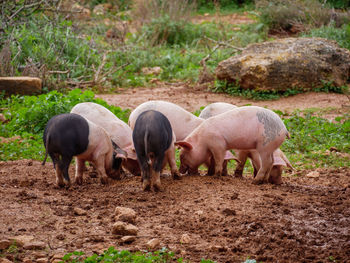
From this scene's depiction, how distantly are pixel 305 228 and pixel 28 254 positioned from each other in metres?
2.38

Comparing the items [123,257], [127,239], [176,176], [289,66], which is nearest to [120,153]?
[176,176]

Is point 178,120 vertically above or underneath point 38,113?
above

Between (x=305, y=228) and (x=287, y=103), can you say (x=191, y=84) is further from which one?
(x=305, y=228)

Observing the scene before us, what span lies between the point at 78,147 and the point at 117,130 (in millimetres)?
1091

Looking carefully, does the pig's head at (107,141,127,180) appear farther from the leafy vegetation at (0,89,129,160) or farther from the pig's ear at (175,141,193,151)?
the leafy vegetation at (0,89,129,160)

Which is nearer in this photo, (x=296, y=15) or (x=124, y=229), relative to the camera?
(x=124, y=229)

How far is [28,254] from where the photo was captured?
395 cm

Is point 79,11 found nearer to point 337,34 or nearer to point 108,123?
point 337,34

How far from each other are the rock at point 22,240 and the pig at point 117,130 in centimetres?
270

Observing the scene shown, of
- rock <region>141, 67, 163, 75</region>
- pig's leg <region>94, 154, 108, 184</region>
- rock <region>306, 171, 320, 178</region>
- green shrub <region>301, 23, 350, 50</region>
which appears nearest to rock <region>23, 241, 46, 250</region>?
pig's leg <region>94, 154, 108, 184</region>

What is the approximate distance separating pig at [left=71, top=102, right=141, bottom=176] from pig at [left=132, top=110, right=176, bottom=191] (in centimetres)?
93

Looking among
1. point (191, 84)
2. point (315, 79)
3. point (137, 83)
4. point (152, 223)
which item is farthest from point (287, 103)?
point (152, 223)

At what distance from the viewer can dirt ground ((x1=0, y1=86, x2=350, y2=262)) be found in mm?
4141

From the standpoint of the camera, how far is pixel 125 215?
4.76 meters
